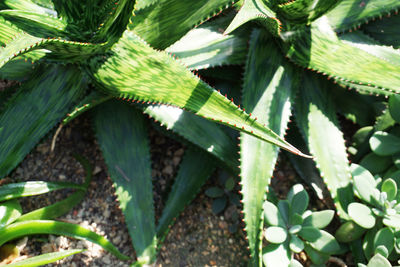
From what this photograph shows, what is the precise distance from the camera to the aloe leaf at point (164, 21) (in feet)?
3.64

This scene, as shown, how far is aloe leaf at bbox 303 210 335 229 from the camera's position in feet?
3.77

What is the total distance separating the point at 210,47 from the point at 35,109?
53 cm

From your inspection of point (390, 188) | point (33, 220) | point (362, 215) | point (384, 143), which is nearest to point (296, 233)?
point (362, 215)

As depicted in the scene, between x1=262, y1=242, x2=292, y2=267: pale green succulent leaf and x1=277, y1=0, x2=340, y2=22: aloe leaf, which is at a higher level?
x1=277, y1=0, x2=340, y2=22: aloe leaf

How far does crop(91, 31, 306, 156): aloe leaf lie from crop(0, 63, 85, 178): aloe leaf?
14cm

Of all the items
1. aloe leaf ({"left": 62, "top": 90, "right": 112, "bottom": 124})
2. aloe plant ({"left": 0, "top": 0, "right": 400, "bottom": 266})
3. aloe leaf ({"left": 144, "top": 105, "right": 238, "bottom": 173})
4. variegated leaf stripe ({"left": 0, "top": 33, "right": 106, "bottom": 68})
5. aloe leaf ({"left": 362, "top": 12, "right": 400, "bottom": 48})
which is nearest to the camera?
variegated leaf stripe ({"left": 0, "top": 33, "right": 106, "bottom": 68})

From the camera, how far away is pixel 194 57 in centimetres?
123

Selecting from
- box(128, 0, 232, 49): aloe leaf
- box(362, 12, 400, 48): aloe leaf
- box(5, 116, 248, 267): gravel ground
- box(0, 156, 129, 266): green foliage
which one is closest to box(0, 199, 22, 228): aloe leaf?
box(0, 156, 129, 266): green foliage

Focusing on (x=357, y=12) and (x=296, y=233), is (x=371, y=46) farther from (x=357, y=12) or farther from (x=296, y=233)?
(x=296, y=233)

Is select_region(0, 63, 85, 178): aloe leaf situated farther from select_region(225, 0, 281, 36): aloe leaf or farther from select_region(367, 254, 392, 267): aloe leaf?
select_region(367, 254, 392, 267): aloe leaf

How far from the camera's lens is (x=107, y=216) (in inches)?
50.8

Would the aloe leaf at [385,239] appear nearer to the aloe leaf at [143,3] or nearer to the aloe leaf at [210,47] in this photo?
the aloe leaf at [210,47]

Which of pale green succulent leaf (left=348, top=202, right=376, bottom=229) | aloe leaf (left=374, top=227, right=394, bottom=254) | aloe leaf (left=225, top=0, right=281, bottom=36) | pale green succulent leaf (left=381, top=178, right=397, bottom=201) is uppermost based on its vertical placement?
aloe leaf (left=225, top=0, right=281, bottom=36)

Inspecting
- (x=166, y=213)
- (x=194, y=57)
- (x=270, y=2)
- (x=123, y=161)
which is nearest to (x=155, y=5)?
(x=194, y=57)
